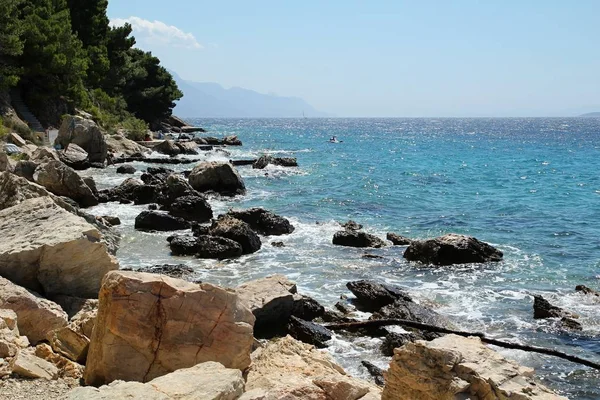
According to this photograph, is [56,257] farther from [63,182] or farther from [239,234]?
[63,182]

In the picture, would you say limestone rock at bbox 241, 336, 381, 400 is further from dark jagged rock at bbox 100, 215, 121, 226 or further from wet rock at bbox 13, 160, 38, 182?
wet rock at bbox 13, 160, 38, 182

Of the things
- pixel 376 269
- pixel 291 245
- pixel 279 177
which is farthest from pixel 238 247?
pixel 279 177

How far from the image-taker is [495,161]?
69.6 metres

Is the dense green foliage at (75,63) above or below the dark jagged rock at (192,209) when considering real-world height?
above

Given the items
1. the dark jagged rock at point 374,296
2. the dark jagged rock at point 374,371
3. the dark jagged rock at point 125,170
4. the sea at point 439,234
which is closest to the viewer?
the dark jagged rock at point 374,371

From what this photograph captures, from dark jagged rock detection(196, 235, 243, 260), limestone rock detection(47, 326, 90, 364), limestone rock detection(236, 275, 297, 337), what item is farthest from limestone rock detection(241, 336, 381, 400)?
dark jagged rock detection(196, 235, 243, 260)

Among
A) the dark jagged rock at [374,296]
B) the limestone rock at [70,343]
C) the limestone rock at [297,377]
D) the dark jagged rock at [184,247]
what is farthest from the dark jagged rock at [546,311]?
the limestone rock at [70,343]

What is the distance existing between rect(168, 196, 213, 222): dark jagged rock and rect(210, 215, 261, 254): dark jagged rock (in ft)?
14.6

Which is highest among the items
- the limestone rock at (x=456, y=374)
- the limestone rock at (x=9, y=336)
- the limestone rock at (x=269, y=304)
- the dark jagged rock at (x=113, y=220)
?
the limestone rock at (x=456, y=374)

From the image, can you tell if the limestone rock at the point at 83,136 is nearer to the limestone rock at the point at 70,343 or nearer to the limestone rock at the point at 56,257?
the limestone rock at the point at 56,257

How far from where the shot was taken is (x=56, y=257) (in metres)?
9.84

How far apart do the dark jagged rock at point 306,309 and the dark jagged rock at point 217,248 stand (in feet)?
20.5

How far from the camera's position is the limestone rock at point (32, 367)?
7215mm

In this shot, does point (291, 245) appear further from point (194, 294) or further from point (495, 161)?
point (495, 161)
